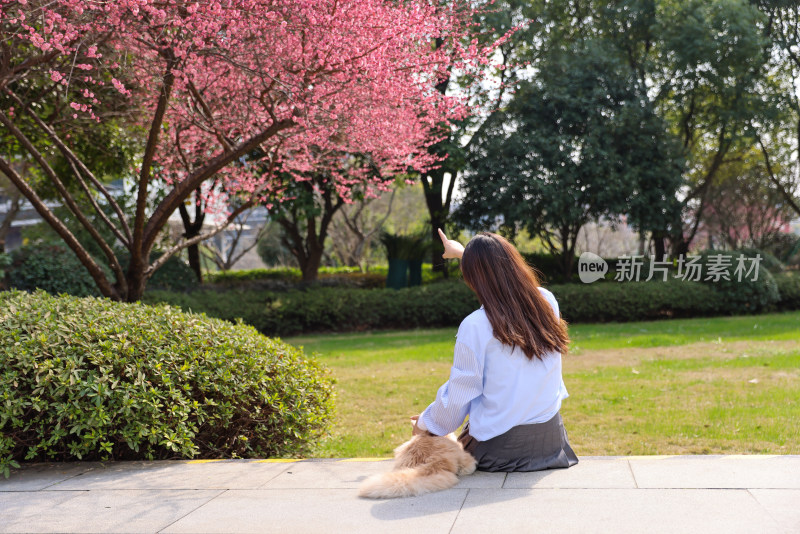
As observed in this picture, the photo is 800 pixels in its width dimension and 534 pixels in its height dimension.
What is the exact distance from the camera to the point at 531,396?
3500 mm

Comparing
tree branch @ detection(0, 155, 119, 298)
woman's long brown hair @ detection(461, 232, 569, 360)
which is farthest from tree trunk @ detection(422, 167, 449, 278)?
woman's long brown hair @ detection(461, 232, 569, 360)

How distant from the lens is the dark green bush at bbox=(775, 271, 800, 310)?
1577 cm

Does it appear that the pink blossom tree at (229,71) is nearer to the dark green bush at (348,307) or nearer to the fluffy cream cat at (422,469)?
the fluffy cream cat at (422,469)

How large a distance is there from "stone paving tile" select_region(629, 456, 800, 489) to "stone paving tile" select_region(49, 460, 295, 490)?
195 cm

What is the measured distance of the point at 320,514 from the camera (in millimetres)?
3090

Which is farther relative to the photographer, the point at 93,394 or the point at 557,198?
the point at 557,198

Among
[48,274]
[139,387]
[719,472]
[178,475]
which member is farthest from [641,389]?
[48,274]

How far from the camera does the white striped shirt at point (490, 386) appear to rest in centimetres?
345

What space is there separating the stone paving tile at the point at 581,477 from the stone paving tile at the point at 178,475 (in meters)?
1.34

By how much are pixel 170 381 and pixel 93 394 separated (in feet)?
1.45

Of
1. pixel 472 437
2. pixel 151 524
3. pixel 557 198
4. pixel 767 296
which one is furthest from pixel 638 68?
pixel 151 524

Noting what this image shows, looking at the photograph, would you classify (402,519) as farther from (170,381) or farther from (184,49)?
(184,49)

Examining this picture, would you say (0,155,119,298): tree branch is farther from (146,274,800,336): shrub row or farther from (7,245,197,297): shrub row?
(146,274,800,336): shrub row

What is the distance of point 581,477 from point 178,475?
7.10ft
